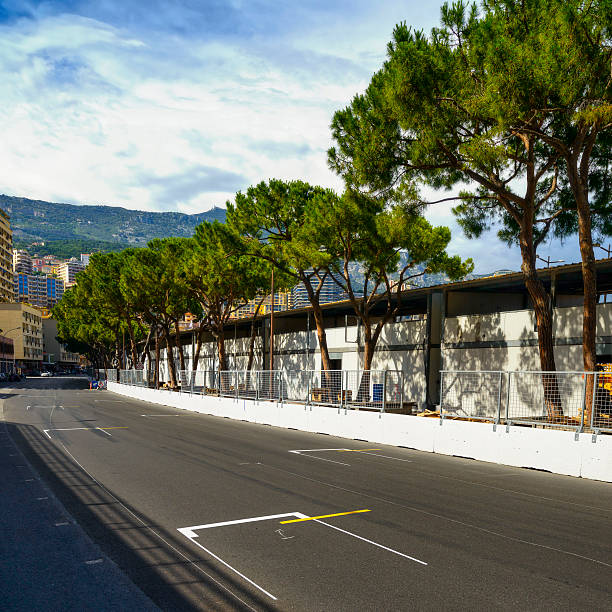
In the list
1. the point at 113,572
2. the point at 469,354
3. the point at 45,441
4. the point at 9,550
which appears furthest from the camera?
the point at 469,354

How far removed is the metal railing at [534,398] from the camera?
11578 millimetres

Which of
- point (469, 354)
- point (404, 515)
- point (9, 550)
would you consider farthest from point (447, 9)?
point (469, 354)

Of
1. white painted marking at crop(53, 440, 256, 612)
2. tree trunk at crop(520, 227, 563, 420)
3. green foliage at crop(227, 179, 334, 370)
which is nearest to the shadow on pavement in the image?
white painted marking at crop(53, 440, 256, 612)

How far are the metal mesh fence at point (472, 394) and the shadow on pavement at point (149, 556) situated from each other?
8886 millimetres

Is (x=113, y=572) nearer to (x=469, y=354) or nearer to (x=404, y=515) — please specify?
(x=404, y=515)

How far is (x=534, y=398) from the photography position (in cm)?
1285

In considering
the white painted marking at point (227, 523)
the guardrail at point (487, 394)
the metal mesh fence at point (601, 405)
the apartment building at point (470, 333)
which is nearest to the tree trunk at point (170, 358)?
the apartment building at point (470, 333)

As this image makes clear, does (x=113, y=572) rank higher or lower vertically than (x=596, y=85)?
lower

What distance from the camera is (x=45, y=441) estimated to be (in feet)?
50.8

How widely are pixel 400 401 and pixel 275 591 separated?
14.2 meters

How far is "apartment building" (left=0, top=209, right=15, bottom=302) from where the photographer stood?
450 feet

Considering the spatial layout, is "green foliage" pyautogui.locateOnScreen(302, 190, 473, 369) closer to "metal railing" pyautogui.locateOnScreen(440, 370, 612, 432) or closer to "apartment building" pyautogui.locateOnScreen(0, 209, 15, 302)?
"metal railing" pyautogui.locateOnScreen(440, 370, 612, 432)

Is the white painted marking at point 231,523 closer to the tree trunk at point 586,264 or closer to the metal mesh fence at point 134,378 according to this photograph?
the tree trunk at point 586,264

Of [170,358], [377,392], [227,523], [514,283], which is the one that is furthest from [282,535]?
[170,358]
